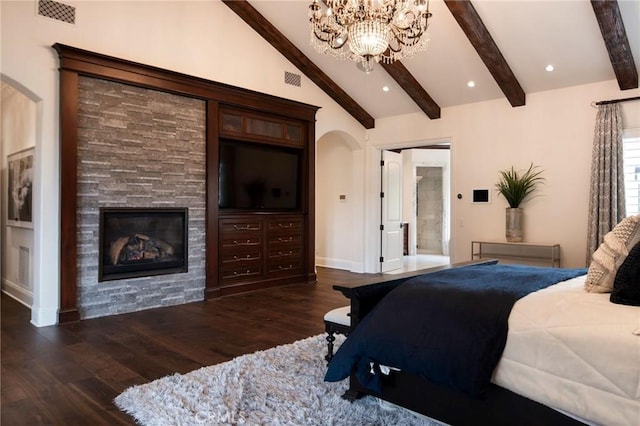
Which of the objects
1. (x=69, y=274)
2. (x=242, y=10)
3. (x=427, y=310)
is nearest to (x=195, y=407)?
(x=427, y=310)

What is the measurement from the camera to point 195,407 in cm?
240

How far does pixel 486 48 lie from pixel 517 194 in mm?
2041

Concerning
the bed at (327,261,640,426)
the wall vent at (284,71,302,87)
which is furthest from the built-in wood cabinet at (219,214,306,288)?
the bed at (327,261,640,426)

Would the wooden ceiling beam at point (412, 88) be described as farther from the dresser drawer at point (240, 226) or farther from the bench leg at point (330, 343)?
the bench leg at point (330, 343)

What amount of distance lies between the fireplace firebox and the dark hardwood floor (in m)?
0.50

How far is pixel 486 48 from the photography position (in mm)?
5074

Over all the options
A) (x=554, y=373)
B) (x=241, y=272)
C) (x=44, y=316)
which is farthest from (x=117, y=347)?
(x=554, y=373)

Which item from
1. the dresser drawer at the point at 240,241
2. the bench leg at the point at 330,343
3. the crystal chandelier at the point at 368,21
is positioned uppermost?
the crystal chandelier at the point at 368,21

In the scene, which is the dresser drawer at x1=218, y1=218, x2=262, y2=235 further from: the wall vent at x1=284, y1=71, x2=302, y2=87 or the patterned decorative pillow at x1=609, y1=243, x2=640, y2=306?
the patterned decorative pillow at x1=609, y1=243, x2=640, y2=306

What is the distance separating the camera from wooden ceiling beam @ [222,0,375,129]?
583 centimetres

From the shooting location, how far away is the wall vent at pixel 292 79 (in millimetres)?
6527

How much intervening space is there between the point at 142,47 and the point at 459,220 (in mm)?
5041

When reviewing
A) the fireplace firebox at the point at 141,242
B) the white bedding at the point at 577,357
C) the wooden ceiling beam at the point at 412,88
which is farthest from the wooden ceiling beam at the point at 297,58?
the white bedding at the point at 577,357

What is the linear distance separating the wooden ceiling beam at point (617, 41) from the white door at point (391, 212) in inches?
147
